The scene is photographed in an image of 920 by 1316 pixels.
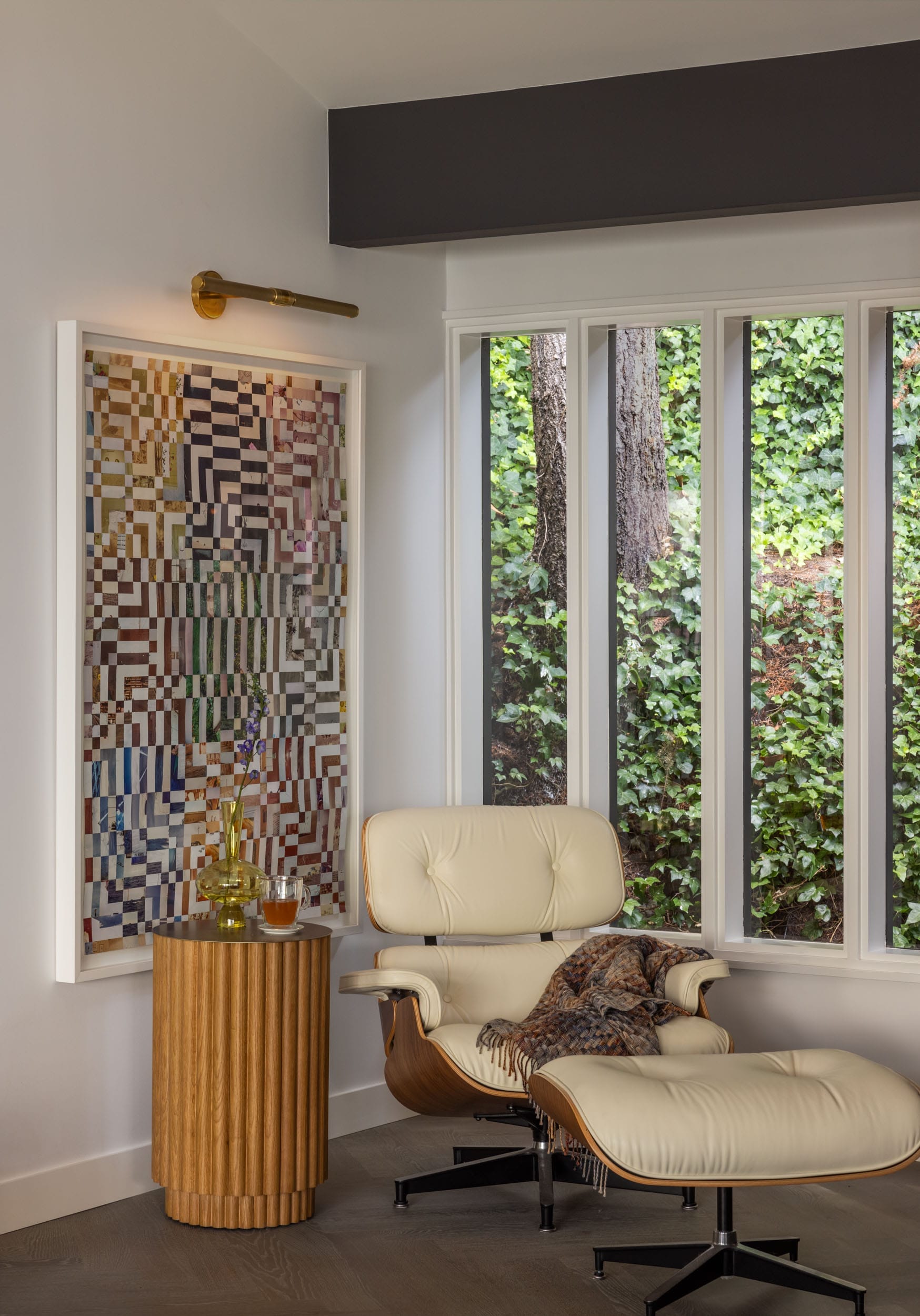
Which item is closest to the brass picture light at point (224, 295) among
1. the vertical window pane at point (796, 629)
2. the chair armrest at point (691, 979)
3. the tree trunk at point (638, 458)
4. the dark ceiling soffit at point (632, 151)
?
the dark ceiling soffit at point (632, 151)

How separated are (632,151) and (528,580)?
1.36 m

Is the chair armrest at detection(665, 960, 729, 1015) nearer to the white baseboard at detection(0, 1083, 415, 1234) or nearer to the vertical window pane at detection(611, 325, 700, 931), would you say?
the vertical window pane at detection(611, 325, 700, 931)

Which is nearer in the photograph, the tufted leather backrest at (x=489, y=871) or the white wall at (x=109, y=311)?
the white wall at (x=109, y=311)

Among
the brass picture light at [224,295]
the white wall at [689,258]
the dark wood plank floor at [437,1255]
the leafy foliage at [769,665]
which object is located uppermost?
the white wall at [689,258]

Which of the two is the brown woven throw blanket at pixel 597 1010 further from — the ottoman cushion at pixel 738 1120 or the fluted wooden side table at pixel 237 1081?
the fluted wooden side table at pixel 237 1081

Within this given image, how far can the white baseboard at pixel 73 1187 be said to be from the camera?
3.19 metres

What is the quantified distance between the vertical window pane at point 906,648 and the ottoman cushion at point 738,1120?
1313 mm

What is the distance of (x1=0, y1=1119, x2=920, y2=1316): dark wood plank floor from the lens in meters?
2.81

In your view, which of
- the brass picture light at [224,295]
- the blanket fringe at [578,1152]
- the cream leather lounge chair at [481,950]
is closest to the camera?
the blanket fringe at [578,1152]

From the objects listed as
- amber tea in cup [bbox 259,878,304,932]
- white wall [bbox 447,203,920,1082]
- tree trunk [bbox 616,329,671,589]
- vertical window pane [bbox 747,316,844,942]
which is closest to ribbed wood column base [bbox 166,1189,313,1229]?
amber tea in cup [bbox 259,878,304,932]

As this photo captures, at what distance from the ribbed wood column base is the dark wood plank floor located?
0.07 feet

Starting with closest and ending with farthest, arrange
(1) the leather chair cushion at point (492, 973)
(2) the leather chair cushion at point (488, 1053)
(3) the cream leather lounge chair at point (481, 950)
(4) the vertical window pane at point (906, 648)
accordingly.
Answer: (2) the leather chair cushion at point (488, 1053) → (3) the cream leather lounge chair at point (481, 950) → (1) the leather chair cushion at point (492, 973) → (4) the vertical window pane at point (906, 648)

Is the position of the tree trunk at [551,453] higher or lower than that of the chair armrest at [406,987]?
higher

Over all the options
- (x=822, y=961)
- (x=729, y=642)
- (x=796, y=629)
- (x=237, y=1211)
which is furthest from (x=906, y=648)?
(x=237, y=1211)
